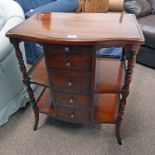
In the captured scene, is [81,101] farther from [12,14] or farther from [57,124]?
[12,14]

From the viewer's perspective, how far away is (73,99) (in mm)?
1130

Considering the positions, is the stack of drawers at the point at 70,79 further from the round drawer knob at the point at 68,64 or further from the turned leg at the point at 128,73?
the turned leg at the point at 128,73

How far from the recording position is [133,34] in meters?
0.88

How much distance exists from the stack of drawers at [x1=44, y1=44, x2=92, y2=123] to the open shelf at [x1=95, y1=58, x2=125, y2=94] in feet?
0.32

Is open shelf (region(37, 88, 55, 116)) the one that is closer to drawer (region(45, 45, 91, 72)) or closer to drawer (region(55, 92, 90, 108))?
drawer (region(55, 92, 90, 108))

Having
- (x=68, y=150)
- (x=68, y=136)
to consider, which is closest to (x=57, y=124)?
(x=68, y=136)

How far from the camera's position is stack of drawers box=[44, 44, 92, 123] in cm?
94

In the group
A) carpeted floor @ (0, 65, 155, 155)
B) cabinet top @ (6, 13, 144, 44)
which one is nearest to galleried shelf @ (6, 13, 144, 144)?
cabinet top @ (6, 13, 144, 44)

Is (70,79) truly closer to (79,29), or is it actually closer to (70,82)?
(70,82)

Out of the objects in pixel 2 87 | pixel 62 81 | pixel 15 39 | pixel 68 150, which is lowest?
pixel 68 150

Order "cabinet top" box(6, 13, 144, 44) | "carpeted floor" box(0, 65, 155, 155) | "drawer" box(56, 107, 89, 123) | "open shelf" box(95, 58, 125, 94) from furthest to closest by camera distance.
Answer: "carpeted floor" box(0, 65, 155, 155) → "drawer" box(56, 107, 89, 123) → "open shelf" box(95, 58, 125, 94) → "cabinet top" box(6, 13, 144, 44)

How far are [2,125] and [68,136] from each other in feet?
1.75

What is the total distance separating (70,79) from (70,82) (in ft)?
0.07

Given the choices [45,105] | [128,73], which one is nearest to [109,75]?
[128,73]
